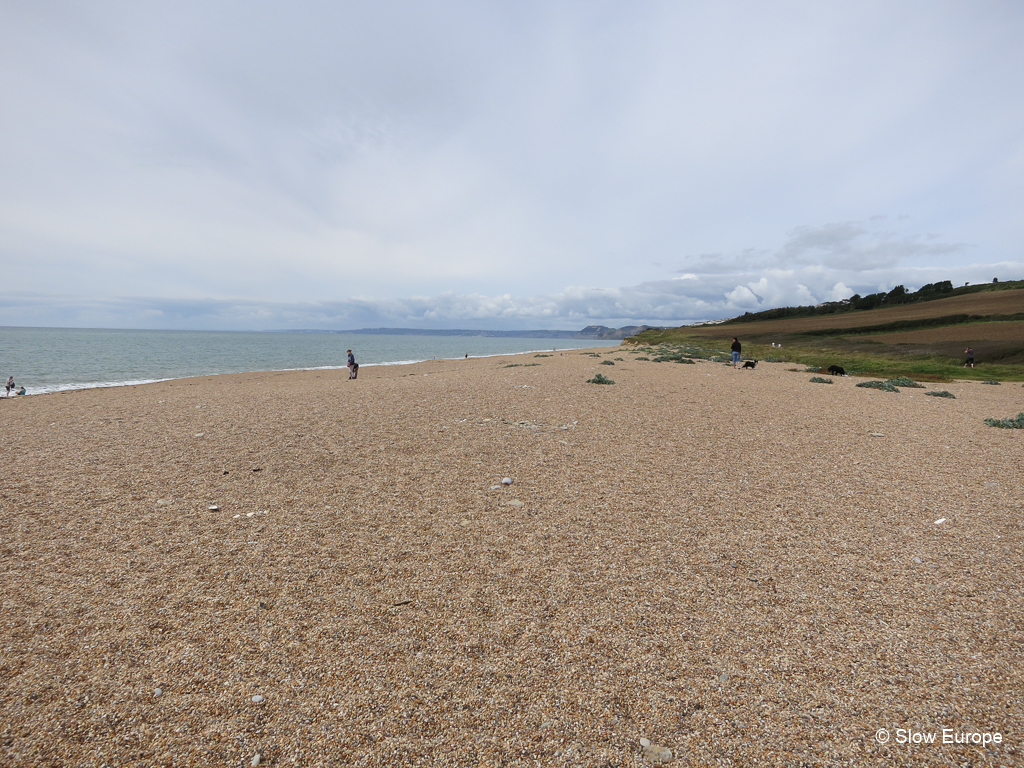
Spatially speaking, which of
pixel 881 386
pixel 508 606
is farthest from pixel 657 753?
pixel 881 386

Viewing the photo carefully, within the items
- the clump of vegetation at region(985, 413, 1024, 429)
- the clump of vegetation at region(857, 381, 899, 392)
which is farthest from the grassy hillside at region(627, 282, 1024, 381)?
the clump of vegetation at region(985, 413, 1024, 429)

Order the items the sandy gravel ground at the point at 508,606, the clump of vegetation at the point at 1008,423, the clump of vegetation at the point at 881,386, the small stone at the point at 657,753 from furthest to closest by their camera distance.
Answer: the clump of vegetation at the point at 881,386 < the clump of vegetation at the point at 1008,423 < the sandy gravel ground at the point at 508,606 < the small stone at the point at 657,753

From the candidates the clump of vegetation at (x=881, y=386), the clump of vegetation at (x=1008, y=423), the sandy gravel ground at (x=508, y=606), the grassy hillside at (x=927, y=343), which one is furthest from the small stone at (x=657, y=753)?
the grassy hillside at (x=927, y=343)

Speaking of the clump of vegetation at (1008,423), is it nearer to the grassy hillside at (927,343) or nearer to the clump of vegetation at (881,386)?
the clump of vegetation at (881,386)

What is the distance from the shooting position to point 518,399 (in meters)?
16.2

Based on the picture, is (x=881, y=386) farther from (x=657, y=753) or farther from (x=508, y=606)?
(x=657, y=753)

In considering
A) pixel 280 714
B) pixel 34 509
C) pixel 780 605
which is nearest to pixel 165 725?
pixel 280 714

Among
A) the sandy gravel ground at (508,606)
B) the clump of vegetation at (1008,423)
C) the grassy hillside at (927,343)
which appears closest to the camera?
the sandy gravel ground at (508,606)

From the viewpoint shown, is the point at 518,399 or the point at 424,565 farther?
the point at 518,399

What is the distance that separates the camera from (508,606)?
475cm

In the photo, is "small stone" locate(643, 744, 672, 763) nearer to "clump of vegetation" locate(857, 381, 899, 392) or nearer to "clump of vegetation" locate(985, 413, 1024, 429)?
"clump of vegetation" locate(985, 413, 1024, 429)

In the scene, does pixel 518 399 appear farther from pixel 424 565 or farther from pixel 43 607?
pixel 43 607

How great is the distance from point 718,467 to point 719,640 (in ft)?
17.7

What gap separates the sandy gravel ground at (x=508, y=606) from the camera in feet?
10.9
